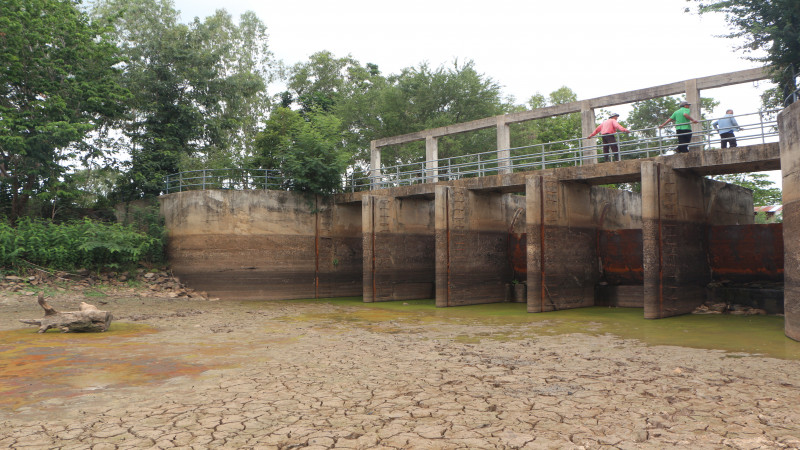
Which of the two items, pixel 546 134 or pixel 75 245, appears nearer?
pixel 75 245

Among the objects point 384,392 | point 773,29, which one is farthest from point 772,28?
point 384,392

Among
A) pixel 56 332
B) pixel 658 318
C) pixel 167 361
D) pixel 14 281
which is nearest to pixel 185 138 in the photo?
pixel 14 281

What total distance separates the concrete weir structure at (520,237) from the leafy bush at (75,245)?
1.47 metres

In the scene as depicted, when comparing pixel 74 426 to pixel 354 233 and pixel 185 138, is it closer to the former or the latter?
pixel 354 233

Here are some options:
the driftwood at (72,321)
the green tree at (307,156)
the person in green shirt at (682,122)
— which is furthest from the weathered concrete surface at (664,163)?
the driftwood at (72,321)

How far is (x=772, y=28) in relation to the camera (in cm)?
1362

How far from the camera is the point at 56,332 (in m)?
12.6

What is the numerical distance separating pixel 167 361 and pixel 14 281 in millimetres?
13868

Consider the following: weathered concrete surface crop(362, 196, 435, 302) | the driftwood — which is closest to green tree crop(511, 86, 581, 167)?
weathered concrete surface crop(362, 196, 435, 302)

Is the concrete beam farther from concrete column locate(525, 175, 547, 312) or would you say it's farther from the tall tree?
the tall tree

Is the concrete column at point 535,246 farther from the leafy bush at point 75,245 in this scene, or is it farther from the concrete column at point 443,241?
the leafy bush at point 75,245

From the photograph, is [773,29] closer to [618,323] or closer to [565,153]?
[618,323]

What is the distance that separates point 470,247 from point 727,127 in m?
8.76

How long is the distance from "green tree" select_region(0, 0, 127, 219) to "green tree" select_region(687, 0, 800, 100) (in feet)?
75.3
